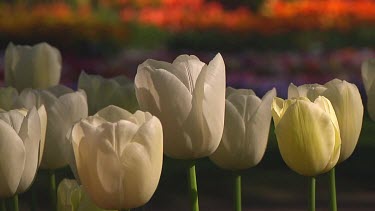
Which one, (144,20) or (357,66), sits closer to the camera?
(357,66)

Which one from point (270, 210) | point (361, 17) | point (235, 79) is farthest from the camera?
point (361, 17)

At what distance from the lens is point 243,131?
2.02 m

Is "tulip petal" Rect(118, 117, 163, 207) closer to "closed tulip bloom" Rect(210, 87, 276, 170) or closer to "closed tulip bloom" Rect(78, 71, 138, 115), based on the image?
"closed tulip bloom" Rect(210, 87, 276, 170)

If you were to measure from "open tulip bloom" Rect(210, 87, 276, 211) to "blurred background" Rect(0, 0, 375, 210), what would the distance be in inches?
207

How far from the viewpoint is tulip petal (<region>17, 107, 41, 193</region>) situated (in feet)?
5.85

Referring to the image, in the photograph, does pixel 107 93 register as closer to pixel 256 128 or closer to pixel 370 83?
pixel 256 128

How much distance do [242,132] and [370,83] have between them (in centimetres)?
35

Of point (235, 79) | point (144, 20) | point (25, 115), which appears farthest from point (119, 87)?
point (144, 20)

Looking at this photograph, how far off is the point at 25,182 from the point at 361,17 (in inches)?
535

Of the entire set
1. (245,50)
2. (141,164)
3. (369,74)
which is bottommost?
(245,50)

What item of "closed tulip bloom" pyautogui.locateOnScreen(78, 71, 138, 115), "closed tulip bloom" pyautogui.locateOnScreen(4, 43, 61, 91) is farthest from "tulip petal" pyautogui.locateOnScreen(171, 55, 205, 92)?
"closed tulip bloom" pyautogui.locateOnScreen(4, 43, 61, 91)

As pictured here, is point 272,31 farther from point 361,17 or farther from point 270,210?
point 270,210

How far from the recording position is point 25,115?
6.20 feet

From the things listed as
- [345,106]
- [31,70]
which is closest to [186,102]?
[345,106]
